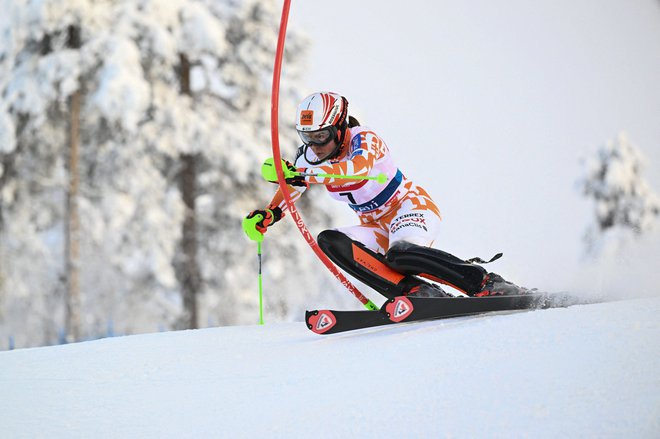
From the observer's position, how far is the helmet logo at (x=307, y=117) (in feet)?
15.3

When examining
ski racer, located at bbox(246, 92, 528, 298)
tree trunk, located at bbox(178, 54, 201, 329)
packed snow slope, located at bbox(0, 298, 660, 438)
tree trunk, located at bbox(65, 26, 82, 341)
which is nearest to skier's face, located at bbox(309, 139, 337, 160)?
ski racer, located at bbox(246, 92, 528, 298)

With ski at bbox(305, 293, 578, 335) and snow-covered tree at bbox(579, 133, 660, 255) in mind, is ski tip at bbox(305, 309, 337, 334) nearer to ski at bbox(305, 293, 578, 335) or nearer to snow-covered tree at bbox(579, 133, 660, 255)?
ski at bbox(305, 293, 578, 335)

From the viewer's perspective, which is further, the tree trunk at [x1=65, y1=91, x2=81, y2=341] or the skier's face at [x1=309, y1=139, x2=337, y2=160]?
the tree trunk at [x1=65, y1=91, x2=81, y2=341]

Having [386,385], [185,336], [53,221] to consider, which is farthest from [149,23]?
[386,385]

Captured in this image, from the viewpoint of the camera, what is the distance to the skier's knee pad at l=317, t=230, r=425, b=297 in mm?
4852

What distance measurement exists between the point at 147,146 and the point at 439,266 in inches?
389

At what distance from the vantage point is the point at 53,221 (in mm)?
14547

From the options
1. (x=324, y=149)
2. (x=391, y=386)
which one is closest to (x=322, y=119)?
(x=324, y=149)

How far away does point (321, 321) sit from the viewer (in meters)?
4.71

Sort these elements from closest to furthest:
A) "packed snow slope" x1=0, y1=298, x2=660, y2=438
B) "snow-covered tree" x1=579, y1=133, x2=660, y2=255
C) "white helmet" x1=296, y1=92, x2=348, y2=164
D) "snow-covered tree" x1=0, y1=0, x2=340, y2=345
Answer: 1. "packed snow slope" x1=0, y1=298, x2=660, y2=438
2. "white helmet" x1=296, y1=92, x2=348, y2=164
3. "snow-covered tree" x1=0, y1=0, x2=340, y2=345
4. "snow-covered tree" x1=579, y1=133, x2=660, y2=255

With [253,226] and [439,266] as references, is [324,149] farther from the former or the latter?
[439,266]

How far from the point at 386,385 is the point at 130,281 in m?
12.1

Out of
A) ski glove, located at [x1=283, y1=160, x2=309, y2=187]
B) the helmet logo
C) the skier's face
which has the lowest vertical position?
ski glove, located at [x1=283, y1=160, x2=309, y2=187]

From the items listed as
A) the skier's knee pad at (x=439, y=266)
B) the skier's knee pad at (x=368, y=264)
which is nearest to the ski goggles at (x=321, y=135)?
the skier's knee pad at (x=368, y=264)
